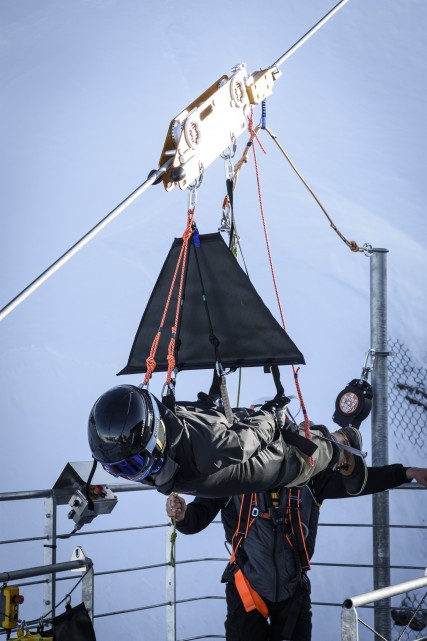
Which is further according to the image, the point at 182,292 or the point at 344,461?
the point at 344,461

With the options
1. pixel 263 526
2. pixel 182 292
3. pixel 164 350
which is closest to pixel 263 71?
pixel 182 292

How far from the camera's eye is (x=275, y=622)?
2652mm

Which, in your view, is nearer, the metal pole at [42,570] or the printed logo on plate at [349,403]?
the metal pole at [42,570]

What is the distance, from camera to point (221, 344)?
2.63m

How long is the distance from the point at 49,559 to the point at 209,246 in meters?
1.24

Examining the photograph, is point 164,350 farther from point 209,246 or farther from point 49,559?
point 49,559

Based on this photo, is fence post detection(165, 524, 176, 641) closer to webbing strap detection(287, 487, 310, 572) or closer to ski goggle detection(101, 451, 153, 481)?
webbing strap detection(287, 487, 310, 572)

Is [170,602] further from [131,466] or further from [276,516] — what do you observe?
[131,466]

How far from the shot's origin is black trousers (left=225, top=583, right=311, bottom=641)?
260cm

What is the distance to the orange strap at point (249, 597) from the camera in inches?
103

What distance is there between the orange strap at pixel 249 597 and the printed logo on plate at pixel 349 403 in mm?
1241

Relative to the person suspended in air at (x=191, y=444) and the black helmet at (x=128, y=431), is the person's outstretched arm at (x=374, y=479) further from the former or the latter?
the black helmet at (x=128, y=431)

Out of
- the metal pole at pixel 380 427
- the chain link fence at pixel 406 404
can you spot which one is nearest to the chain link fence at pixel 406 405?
the chain link fence at pixel 406 404

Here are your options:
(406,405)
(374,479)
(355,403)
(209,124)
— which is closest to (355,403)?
(355,403)
